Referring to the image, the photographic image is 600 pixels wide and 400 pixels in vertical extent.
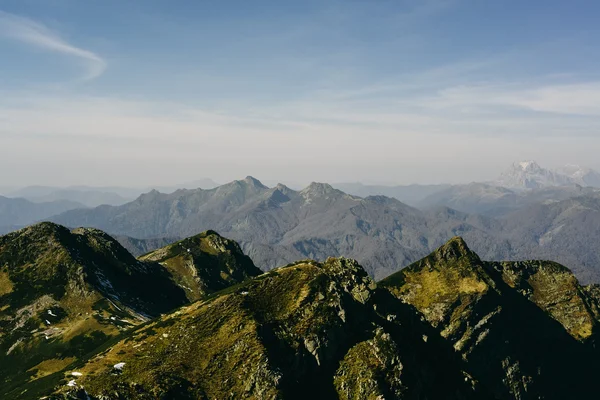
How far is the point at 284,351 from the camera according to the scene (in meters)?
102

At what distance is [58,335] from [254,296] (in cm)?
7892

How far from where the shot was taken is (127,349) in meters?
102

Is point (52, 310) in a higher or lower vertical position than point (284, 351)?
lower

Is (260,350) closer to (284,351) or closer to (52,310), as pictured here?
(284,351)

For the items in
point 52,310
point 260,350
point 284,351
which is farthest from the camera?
point 52,310

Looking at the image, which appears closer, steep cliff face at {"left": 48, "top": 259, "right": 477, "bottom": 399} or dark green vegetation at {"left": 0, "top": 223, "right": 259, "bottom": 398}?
steep cliff face at {"left": 48, "top": 259, "right": 477, "bottom": 399}

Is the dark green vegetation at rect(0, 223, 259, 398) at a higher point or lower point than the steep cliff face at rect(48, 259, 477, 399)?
lower

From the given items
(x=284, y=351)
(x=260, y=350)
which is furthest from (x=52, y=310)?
(x=284, y=351)

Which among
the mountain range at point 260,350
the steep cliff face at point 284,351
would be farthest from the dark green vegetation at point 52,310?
the steep cliff face at point 284,351

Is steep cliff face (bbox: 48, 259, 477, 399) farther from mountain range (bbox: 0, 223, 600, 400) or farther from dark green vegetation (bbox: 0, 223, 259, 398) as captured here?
dark green vegetation (bbox: 0, 223, 259, 398)

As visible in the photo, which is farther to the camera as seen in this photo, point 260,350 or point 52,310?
point 52,310

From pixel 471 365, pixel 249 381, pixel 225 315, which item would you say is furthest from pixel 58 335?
pixel 471 365

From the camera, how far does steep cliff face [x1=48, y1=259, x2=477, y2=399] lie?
93.4 meters

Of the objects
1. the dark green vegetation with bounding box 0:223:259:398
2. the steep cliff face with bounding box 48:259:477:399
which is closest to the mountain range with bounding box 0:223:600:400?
the steep cliff face with bounding box 48:259:477:399
